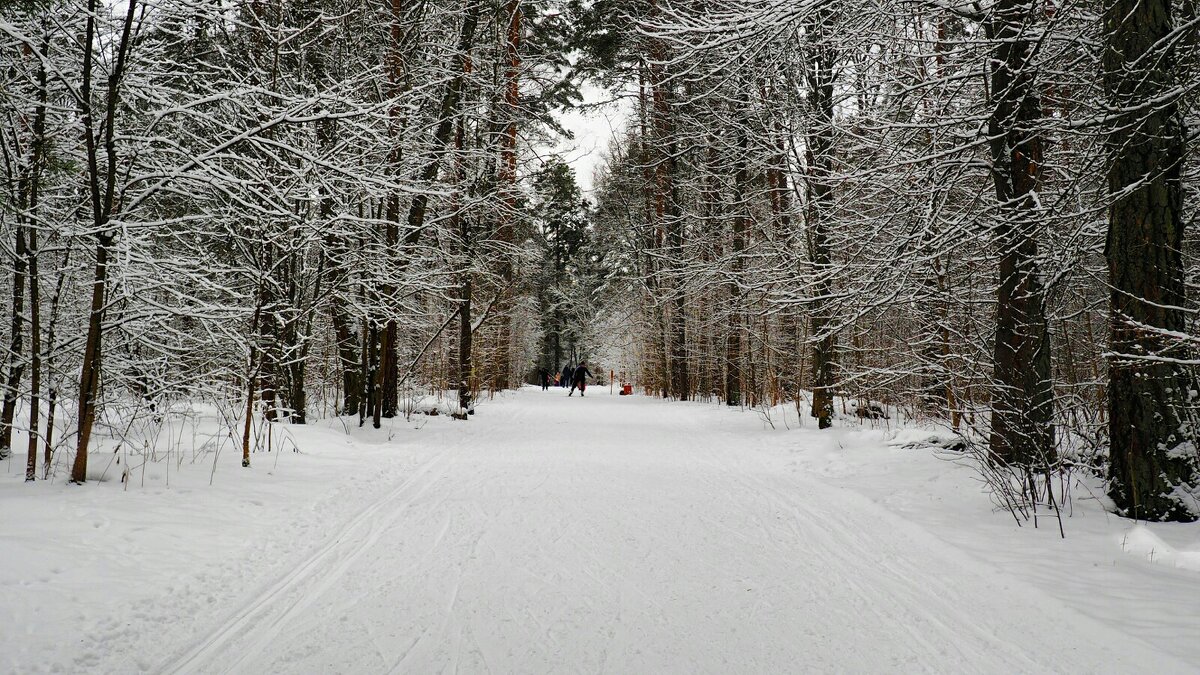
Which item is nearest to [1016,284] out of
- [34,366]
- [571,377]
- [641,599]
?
[641,599]

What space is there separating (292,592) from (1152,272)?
6.53m

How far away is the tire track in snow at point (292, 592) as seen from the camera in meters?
3.04

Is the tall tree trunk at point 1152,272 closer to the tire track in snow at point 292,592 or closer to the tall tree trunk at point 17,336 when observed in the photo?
the tire track in snow at point 292,592

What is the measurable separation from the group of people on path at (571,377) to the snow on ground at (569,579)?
74.5 ft

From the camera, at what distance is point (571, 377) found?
40.0 meters

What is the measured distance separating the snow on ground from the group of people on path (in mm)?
22716

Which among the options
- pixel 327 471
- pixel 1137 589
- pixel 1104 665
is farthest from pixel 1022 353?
pixel 327 471

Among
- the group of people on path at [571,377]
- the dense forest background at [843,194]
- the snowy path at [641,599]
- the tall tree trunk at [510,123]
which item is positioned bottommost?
the snowy path at [641,599]

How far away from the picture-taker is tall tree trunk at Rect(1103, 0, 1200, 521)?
4828 millimetres

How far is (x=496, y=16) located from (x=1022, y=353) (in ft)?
38.1

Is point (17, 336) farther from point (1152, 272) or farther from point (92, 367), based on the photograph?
point (1152, 272)

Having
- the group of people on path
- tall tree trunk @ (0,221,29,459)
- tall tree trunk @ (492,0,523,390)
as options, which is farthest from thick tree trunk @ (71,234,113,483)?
the group of people on path

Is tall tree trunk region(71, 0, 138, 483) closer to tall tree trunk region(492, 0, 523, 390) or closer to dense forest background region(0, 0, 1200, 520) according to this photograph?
dense forest background region(0, 0, 1200, 520)

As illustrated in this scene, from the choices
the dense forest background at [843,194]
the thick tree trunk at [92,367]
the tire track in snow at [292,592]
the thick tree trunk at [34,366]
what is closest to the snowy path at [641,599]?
the tire track in snow at [292,592]
